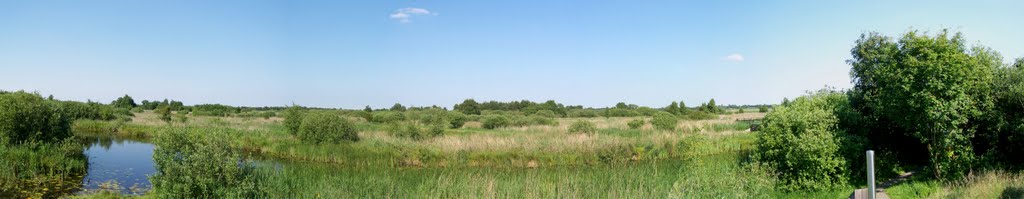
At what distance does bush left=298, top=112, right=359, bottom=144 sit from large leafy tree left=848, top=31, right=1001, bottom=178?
61.8 feet

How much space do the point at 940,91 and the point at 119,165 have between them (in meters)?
24.6

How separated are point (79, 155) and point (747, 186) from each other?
66.2 ft

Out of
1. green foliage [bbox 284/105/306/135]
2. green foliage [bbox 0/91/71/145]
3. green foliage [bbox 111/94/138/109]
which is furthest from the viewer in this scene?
green foliage [bbox 111/94/138/109]

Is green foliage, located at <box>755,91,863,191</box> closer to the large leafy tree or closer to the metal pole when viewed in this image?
the large leafy tree

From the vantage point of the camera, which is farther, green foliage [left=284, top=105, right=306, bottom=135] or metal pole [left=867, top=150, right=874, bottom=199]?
green foliage [left=284, top=105, right=306, bottom=135]

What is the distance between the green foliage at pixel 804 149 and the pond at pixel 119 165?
499 inches

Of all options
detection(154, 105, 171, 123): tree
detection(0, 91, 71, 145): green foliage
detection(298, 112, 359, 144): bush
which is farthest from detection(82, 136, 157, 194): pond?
detection(154, 105, 171, 123): tree

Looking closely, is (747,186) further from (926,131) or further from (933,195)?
(926,131)

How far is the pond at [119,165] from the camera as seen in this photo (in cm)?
1463

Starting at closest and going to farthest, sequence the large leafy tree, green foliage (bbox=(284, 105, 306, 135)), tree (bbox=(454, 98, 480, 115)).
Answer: the large leafy tree
green foliage (bbox=(284, 105, 306, 135))
tree (bbox=(454, 98, 480, 115))

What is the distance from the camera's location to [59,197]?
1226 centimetres

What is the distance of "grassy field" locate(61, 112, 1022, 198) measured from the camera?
9.77 m

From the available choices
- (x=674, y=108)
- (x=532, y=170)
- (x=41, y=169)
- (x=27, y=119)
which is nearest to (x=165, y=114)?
(x=27, y=119)

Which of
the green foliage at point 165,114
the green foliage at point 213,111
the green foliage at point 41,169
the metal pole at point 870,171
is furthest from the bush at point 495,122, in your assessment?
the green foliage at point 213,111
